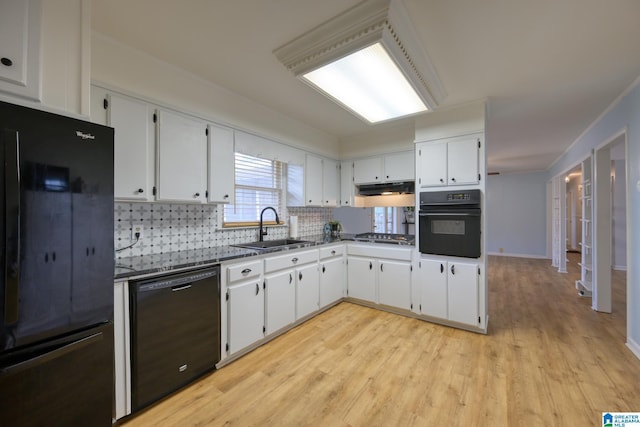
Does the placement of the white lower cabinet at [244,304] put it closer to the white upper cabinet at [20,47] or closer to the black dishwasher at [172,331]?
the black dishwasher at [172,331]

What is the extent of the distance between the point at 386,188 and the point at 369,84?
5.96 feet

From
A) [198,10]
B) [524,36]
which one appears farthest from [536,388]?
[198,10]

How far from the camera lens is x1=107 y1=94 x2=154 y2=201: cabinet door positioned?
183 centimetres

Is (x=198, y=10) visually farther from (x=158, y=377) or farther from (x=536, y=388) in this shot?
(x=536, y=388)

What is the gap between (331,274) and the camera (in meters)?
3.39

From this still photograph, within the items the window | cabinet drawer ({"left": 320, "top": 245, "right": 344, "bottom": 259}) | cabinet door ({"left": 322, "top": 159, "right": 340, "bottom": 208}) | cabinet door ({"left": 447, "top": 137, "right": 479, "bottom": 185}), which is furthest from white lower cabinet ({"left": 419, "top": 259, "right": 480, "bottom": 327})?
the window

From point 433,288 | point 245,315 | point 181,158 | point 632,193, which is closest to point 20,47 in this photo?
point 181,158

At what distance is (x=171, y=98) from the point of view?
2170 millimetres

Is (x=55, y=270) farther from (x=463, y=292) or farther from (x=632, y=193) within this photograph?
(x=632, y=193)

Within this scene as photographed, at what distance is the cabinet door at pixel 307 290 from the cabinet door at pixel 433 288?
50.0 inches

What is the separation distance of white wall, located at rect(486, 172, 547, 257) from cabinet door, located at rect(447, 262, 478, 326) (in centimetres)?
525

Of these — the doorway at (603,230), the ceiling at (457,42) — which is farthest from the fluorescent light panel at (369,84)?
the doorway at (603,230)

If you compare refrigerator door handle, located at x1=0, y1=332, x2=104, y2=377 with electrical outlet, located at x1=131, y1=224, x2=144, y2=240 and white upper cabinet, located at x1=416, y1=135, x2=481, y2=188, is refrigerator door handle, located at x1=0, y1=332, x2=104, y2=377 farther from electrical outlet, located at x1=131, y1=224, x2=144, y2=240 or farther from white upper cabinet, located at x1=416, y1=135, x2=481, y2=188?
white upper cabinet, located at x1=416, y1=135, x2=481, y2=188

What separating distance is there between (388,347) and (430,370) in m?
0.44
